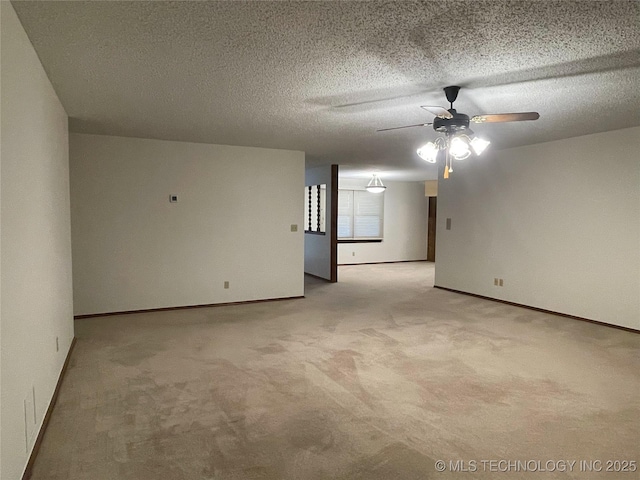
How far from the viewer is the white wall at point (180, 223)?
17.4ft

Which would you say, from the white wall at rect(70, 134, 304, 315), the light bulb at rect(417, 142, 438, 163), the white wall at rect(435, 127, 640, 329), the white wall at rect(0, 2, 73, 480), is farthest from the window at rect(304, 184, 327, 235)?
the white wall at rect(0, 2, 73, 480)

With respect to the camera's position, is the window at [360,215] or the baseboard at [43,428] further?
the window at [360,215]

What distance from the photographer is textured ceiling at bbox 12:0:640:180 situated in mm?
2125

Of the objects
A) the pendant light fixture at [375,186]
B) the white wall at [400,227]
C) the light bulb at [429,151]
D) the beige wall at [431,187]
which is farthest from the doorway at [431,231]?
the light bulb at [429,151]

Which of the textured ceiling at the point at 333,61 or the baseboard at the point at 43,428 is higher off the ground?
the textured ceiling at the point at 333,61

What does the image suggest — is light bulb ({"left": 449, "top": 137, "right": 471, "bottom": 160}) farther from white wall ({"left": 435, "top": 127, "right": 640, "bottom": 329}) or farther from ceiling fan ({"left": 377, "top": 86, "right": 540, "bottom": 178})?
white wall ({"left": 435, "top": 127, "right": 640, "bottom": 329})

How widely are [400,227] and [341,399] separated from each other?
8.94m

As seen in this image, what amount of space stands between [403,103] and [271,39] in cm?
166

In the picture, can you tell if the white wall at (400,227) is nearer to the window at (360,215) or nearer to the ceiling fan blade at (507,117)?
the window at (360,215)

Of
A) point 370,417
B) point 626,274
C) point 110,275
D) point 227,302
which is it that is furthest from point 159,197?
point 626,274

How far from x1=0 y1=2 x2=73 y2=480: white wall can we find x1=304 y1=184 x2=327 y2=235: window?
6.10 m

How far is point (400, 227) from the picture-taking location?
1163cm

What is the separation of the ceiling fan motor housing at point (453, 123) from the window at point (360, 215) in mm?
7313

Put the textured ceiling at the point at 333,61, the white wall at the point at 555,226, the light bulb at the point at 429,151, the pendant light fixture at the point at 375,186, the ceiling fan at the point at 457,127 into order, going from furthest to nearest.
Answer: the pendant light fixture at the point at 375,186 → the white wall at the point at 555,226 → the light bulb at the point at 429,151 → the ceiling fan at the point at 457,127 → the textured ceiling at the point at 333,61
